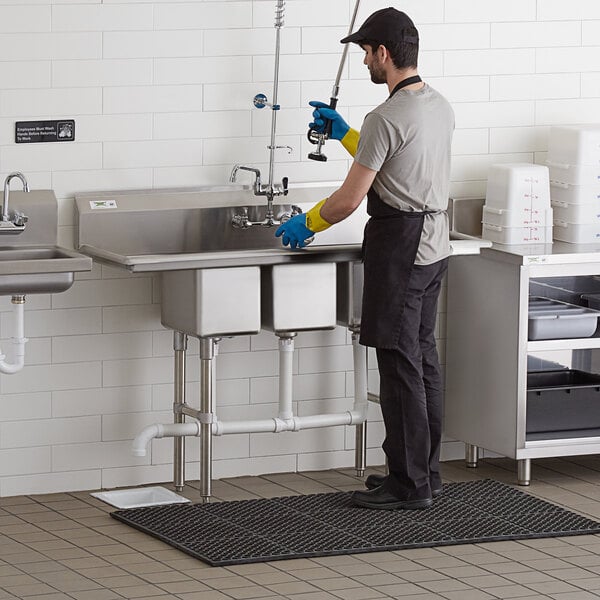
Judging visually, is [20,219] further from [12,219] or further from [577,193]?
[577,193]

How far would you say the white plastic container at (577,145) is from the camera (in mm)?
5820

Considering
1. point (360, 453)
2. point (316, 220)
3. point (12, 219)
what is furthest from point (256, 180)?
point (360, 453)

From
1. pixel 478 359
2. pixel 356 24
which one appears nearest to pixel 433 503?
pixel 478 359

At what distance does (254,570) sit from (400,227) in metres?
1.27

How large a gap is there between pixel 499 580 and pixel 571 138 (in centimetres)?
204

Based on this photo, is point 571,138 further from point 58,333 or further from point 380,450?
point 58,333

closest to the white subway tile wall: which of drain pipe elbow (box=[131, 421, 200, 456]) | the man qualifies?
drain pipe elbow (box=[131, 421, 200, 456])

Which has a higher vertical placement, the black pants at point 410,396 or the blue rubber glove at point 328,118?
the blue rubber glove at point 328,118

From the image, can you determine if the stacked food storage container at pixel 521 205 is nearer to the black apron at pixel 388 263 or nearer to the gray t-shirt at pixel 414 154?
the gray t-shirt at pixel 414 154

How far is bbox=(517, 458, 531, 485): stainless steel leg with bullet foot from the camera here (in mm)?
5619

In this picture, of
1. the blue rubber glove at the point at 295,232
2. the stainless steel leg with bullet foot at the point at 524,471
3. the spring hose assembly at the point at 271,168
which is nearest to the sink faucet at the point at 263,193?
the spring hose assembly at the point at 271,168

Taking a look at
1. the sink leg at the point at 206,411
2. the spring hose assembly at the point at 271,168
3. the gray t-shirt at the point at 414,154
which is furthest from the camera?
the spring hose assembly at the point at 271,168

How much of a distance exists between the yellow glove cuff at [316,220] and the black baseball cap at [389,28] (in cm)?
59

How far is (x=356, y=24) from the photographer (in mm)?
5684
